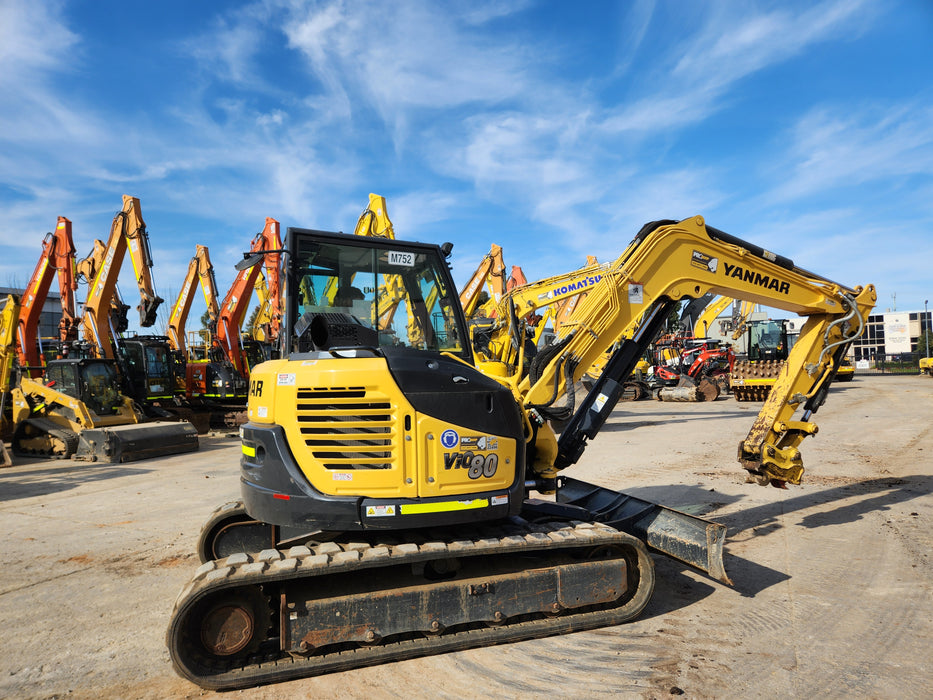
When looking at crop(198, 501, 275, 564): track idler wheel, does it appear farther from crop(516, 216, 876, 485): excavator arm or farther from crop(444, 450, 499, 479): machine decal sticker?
crop(516, 216, 876, 485): excavator arm

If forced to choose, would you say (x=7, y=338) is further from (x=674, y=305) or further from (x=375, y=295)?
(x=674, y=305)

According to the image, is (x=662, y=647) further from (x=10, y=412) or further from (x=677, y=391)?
(x=677, y=391)

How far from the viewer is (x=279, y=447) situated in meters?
3.74

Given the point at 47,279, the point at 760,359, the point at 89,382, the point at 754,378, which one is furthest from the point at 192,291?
the point at 760,359

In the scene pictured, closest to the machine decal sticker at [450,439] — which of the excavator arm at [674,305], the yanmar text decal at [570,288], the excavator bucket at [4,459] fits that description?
the excavator arm at [674,305]

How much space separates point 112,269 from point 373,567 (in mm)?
15725

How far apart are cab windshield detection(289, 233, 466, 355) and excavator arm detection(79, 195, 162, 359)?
14175 mm

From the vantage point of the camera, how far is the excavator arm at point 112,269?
16031mm

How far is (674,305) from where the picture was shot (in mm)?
5547

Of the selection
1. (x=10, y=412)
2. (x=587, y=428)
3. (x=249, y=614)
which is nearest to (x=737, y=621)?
(x=587, y=428)

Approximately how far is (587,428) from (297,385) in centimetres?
256

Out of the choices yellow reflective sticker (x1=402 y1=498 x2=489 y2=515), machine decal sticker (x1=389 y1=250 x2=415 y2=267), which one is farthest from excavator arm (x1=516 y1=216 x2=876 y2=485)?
machine decal sticker (x1=389 y1=250 x2=415 y2=267)

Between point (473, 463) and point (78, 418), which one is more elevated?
point (473, 463)

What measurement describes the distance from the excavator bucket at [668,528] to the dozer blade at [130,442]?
988cm
